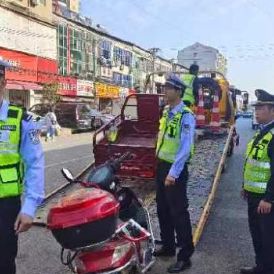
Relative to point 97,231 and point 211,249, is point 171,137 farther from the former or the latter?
point 97,231

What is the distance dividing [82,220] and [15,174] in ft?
1.85

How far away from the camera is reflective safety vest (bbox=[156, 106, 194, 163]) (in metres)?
4.89

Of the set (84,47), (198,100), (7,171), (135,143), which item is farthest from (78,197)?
(84,47)

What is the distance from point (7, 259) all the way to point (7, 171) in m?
0.58

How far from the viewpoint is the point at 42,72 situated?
33062 mm

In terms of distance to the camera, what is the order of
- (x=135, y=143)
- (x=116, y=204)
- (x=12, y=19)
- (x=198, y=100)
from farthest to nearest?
(x=12, y=19) < (x=198, y=100) < (x=135, y=143) < (x=116, y=204)

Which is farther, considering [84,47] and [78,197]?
[84,47]

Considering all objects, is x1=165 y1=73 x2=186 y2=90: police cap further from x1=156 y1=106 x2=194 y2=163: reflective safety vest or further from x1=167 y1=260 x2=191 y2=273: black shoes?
x1=167 y1=260 x2=191 y2=273: black shoes

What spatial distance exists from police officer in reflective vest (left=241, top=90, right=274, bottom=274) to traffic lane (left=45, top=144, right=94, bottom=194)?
4.70m

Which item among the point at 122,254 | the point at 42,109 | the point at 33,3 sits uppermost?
the point at 33,3

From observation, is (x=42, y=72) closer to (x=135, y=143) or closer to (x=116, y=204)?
(x=135, y=143)

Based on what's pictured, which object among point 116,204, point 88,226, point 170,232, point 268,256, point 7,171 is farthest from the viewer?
point 170,232

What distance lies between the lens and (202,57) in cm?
9944

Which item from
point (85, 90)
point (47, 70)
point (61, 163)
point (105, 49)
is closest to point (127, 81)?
Result: point (105, 49)
